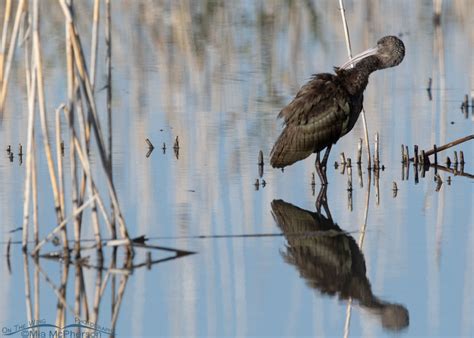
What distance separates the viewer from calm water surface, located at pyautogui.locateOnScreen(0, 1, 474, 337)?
7590 millimetres

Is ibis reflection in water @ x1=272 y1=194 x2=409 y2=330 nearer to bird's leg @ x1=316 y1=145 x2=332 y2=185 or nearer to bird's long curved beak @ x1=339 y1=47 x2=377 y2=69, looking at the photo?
bird's leg @ x1=316 y1=145 x2=332 y2=185

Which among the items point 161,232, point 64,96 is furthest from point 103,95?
point 161,232

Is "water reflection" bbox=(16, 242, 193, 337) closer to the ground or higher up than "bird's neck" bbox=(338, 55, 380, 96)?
closer to the ground

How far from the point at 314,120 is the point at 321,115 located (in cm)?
8

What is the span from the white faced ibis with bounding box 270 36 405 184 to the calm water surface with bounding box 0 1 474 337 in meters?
0.30

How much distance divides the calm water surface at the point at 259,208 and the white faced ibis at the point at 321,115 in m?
0.30

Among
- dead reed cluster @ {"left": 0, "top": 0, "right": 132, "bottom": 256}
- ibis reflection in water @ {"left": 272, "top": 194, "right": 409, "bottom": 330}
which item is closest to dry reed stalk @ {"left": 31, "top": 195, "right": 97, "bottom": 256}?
dead reed cluster @ {"left": 0, "top": 0, "right": 132, "bottom": 256}

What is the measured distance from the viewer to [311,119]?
11383mm

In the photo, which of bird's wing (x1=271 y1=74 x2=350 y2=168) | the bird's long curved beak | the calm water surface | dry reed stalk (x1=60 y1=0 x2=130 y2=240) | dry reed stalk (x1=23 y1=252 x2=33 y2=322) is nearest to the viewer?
dry reed stalk (x1=23 y1=252 x2=33 y2=322)

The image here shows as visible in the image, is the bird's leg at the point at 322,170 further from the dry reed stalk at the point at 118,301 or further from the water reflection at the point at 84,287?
the dry reed stalk at the point at 118,301

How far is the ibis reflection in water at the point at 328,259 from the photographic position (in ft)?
25.2

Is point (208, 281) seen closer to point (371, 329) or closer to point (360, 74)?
point (371, 329)

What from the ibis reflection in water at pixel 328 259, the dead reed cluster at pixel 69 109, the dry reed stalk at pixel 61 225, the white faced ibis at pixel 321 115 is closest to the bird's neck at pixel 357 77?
the white faced ibis at pixel 321 115

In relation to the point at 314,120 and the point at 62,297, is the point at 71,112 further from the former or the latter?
the point at 314,120
